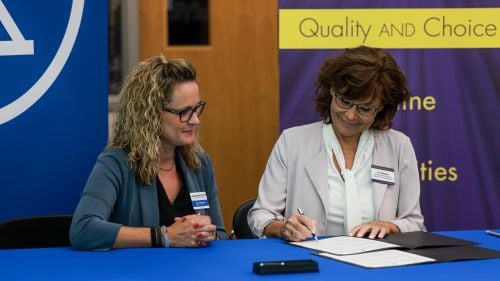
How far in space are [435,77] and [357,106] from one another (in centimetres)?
119

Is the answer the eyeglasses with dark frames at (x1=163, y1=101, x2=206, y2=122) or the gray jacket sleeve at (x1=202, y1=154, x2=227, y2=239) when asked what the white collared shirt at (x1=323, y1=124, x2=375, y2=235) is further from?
the eyeglasses with dark frames at (x1=163, y1=101, x2=206, y2=122)

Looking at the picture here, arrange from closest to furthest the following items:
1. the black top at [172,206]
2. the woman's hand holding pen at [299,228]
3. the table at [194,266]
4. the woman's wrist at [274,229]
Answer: the table at [194,266] → the woman's hand holding pen at [299,228] → the woman's wrist at [274,229] → the black top at [172,206]

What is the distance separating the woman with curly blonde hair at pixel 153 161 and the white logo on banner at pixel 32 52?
517 millimetres

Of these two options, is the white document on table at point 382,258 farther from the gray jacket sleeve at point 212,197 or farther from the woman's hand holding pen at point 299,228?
the gray jacket sleeve at point 212,197

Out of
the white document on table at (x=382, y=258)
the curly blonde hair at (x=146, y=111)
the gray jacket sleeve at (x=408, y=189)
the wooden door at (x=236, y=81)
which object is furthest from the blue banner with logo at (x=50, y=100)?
the white document on table at (x=382, y=258)

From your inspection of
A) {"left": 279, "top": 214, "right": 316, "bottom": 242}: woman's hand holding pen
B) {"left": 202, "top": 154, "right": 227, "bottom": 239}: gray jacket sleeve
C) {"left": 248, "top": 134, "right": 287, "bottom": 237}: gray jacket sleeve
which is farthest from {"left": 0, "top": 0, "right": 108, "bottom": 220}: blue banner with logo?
{"left": 279, "top": 214, "right": 316, "bottom": 242}: woman's hand holding pen

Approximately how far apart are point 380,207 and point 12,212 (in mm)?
1648

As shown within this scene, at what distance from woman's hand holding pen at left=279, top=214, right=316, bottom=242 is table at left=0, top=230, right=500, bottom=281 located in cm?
10

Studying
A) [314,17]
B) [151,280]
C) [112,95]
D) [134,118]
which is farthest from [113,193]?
[112,95]

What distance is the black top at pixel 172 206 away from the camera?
3320mm

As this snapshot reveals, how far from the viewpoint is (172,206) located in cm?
335

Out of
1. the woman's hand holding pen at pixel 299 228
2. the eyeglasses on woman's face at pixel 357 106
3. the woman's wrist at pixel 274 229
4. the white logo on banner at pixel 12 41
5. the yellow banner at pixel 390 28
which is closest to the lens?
the woman's hand holding pen at pixel 299 228

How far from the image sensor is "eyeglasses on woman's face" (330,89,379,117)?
3.44 meters

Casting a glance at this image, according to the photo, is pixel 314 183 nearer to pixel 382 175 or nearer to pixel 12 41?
pixel 382 175
